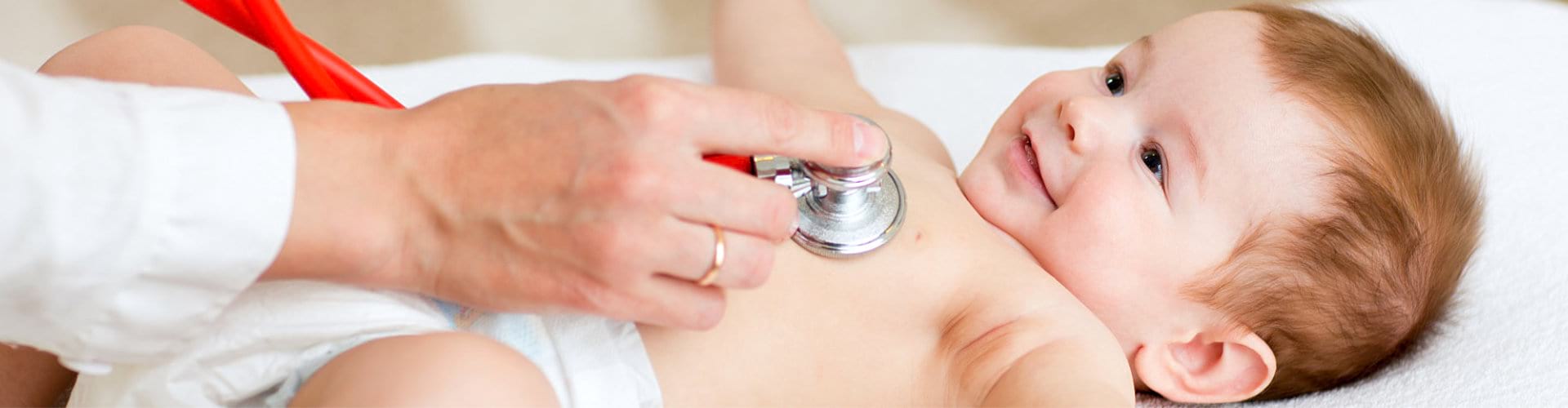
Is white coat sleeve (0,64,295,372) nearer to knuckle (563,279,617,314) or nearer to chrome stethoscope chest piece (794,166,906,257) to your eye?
knuckle (563,279,617,314)

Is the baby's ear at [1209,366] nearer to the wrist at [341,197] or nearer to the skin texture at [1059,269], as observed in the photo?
the skin texture at [1059,269]

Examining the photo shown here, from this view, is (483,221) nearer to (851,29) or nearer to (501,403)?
(501,403)

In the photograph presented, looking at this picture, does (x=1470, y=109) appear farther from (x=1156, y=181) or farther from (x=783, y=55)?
(x=783, y=55)

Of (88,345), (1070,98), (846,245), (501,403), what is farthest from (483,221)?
(1070,98)

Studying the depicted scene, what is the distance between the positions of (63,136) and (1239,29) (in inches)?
40.0

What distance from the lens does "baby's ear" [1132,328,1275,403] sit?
1.08 meters

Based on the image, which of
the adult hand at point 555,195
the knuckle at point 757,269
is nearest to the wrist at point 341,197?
the adult hand at point 555,195

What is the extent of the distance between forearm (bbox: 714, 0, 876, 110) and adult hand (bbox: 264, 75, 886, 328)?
675 millimetres

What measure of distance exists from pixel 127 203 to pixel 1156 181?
0.84 meters

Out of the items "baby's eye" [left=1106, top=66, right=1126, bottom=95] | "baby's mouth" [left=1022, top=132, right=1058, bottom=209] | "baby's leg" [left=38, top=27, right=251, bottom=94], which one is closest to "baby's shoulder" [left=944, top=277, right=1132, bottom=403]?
"baby's mouth" [left=1022, top=132, right=1058, bottom=209]

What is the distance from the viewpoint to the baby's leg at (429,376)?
0.76 m

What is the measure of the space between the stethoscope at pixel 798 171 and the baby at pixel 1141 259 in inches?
1.6

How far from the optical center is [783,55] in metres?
1.50

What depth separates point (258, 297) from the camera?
0.83 m
